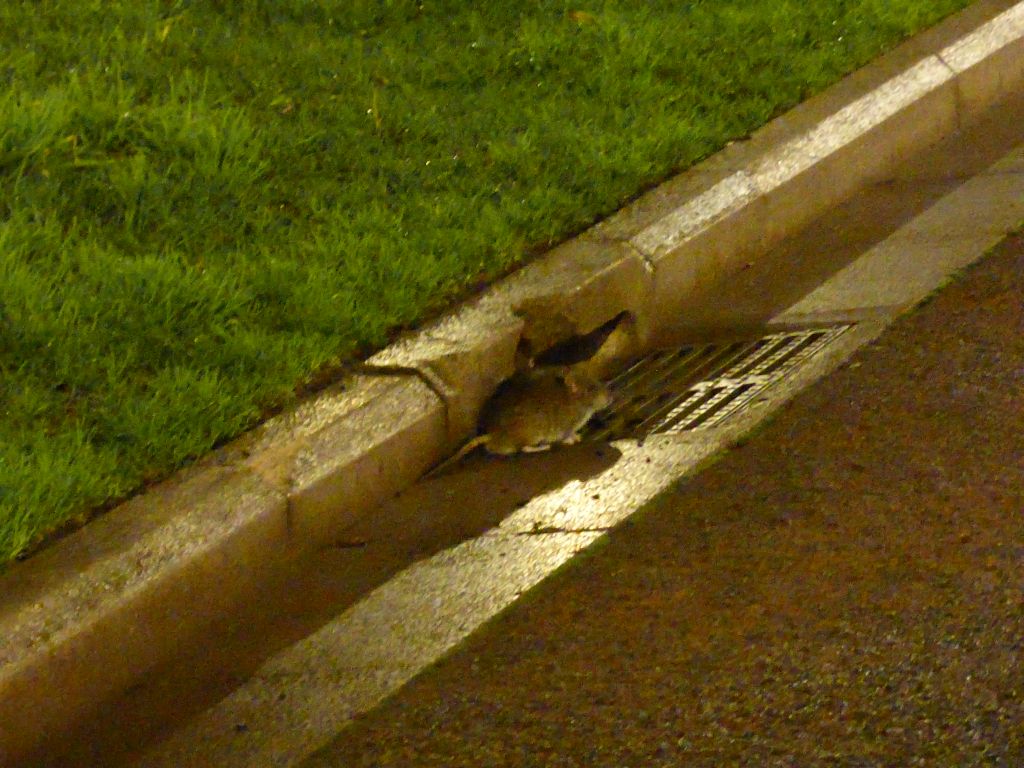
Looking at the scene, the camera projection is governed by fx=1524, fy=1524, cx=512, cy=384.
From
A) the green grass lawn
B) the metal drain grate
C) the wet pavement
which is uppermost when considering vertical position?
the green grass lawn

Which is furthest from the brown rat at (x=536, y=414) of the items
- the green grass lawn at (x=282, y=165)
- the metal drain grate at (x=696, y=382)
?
the green grass lawn at (x=282, y=165)

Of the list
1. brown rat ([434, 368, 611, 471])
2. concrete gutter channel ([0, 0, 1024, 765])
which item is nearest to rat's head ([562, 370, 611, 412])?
brown rat ([434, 368, 611, 471])

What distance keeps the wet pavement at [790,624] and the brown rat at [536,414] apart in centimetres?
53

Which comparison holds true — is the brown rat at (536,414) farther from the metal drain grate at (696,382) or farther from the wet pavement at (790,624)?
the wet pavement at (790,624)

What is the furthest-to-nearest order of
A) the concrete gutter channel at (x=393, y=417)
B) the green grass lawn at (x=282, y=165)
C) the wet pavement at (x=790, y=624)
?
the green grass lawn at (x=282, y=165), the concrete gutter channel at (x=393, y=417), the wet pavement at (x=790, y=624)

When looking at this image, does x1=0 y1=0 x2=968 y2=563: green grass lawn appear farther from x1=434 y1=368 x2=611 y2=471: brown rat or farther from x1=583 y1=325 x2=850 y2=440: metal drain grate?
x1=583 y1=325 x2=850 y2=440: metal drain grate

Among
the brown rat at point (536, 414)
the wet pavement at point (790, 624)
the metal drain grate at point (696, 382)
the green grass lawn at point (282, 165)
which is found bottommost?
the wet pavement at point (790, 624)

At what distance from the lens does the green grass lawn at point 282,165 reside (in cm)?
434

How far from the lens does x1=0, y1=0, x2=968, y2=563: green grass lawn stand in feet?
14.3

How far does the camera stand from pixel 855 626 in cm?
327

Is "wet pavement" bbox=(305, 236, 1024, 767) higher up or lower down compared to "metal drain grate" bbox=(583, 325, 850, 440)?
lower down

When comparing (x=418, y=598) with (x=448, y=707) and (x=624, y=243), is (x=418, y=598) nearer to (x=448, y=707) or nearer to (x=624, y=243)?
(x=448, y=707)

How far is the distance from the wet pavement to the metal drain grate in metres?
0.27

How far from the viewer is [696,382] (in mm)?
4770
